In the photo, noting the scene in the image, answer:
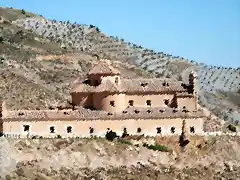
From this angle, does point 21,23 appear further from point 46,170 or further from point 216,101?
point 46,170

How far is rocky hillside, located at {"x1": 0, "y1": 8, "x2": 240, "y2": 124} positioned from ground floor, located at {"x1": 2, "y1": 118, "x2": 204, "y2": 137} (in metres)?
19.8

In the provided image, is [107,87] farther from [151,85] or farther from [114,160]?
[114,160]

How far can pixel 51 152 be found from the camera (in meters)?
65.6

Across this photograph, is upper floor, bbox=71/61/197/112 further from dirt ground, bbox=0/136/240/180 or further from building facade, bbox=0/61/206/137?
dirt ground, bbox=0/136/240/180

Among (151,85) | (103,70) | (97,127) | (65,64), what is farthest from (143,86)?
(65,64)

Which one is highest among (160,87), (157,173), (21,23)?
(21,23)

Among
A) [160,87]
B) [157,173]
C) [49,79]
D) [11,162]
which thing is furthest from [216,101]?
[11,162]

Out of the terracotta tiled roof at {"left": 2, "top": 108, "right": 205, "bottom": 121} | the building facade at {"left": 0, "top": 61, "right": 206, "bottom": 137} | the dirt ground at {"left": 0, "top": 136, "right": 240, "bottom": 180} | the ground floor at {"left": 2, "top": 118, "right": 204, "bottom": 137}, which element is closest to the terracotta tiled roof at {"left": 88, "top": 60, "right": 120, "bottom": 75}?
the building facade at {"left": 0, "top": 61, "right": 206, "bottom": 137}

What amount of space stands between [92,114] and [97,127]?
5.49 ft

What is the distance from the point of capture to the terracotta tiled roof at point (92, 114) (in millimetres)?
69375

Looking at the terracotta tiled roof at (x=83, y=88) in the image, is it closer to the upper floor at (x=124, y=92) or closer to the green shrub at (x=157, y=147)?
the upper floor at (x=124, y=92)

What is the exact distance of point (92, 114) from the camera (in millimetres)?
71875

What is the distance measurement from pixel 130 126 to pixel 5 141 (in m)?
15.4

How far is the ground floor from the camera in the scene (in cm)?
6900
